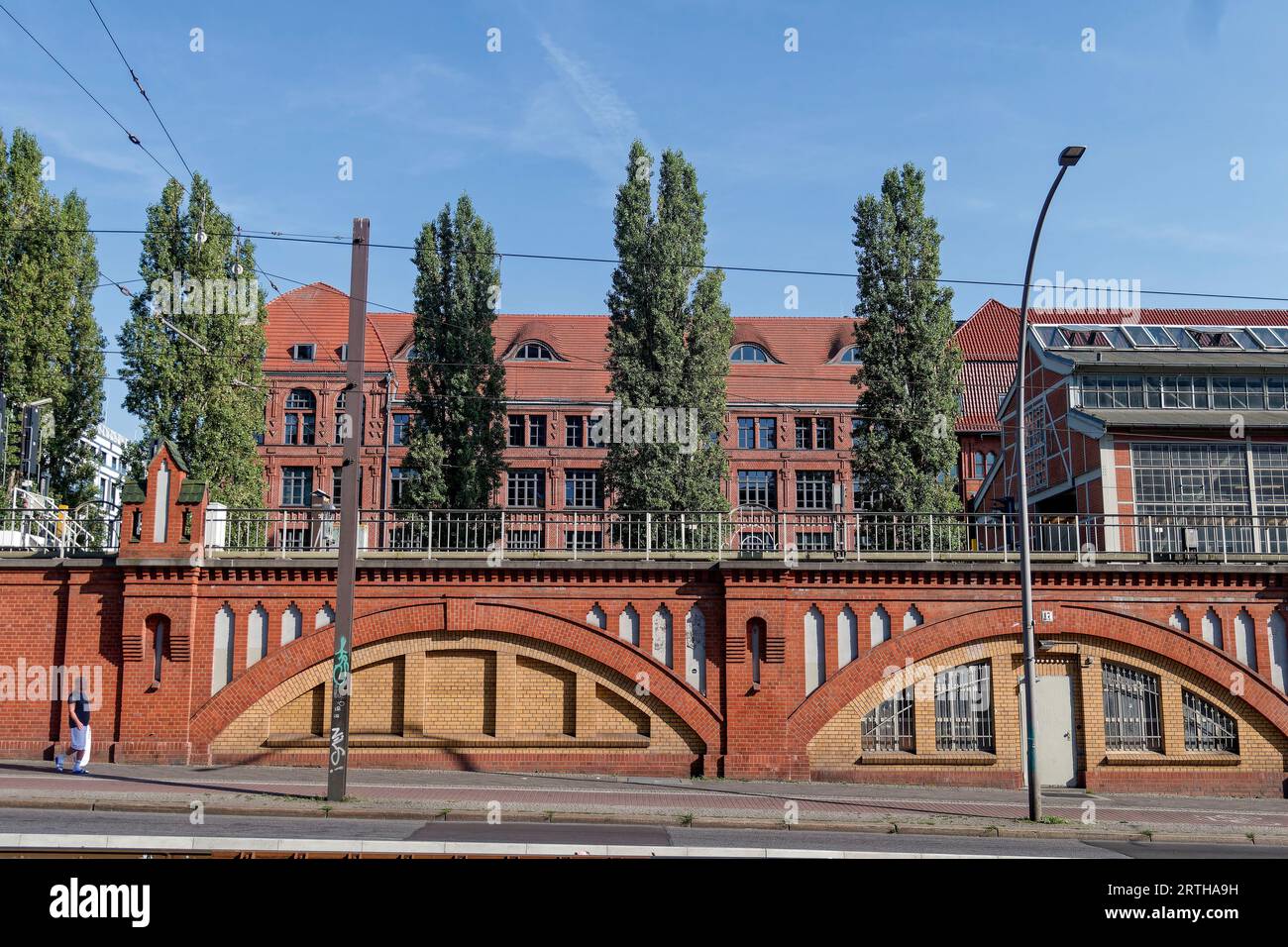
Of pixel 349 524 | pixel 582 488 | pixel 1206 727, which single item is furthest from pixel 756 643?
pixel 582 488

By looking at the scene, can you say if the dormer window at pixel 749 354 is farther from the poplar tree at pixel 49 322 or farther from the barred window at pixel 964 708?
the barred window at pixel 964 708

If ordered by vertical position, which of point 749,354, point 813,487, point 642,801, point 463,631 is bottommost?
point 642,801

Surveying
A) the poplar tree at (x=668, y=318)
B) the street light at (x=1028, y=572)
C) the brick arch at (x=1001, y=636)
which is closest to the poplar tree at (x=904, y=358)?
the poplar tree at (x=668, y=318)

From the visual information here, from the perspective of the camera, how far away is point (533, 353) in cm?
6062

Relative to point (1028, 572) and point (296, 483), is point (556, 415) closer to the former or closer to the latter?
point (296, 483)

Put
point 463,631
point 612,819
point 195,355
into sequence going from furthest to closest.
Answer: point 195,355
point 463,631
point 612,819

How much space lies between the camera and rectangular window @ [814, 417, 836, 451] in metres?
59.2

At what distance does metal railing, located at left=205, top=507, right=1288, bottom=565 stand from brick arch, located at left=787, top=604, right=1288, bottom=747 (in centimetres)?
127

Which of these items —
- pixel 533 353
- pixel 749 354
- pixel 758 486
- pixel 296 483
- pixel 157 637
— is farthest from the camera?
pixel 749 354

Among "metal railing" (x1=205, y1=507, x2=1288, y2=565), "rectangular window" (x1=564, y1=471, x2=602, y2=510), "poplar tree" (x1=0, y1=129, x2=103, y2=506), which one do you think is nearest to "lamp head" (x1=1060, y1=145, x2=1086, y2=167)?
"metal railing" (x1=205, y1=507, x2=1288, y2=565)

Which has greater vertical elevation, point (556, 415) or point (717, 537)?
point (556, 415)

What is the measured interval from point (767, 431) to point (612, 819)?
45873 mm
